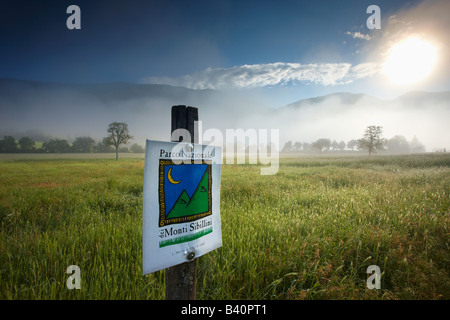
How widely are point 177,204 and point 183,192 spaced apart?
4.5 inches

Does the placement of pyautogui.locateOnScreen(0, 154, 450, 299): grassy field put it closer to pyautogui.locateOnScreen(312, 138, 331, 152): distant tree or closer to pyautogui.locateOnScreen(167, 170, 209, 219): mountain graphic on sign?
pyautogui.locateOnScreen(167, 170, 209, 219): mountain graphic on sign

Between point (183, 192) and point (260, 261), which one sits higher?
point (183, 192)

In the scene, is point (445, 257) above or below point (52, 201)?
below

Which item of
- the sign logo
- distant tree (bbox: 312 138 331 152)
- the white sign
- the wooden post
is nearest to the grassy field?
the wooden post

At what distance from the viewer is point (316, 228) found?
149 inches

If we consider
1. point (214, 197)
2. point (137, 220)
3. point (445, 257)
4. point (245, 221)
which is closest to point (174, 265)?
point (214, 197)

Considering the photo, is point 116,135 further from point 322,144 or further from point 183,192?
point 322,144

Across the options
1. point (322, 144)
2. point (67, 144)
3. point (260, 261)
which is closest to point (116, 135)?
point (67, 144)

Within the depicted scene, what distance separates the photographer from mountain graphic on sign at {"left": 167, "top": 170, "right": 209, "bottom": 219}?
1.52 metres

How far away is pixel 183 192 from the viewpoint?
157cm

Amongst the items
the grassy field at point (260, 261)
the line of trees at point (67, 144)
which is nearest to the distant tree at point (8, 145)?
the line of trees at point (67, 144)

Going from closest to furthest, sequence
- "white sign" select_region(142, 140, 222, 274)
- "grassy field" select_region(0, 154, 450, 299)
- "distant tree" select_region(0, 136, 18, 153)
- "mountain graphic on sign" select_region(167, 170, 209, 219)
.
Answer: "white sign" select_region(142, 140, 222, 274) < "mountain graphic on sign" select_region(167, 170, 209, 219) < "grassy field" select_region(0, 154, 450, 299) < "distant tree" select_region(0, 136, 18, 153)
